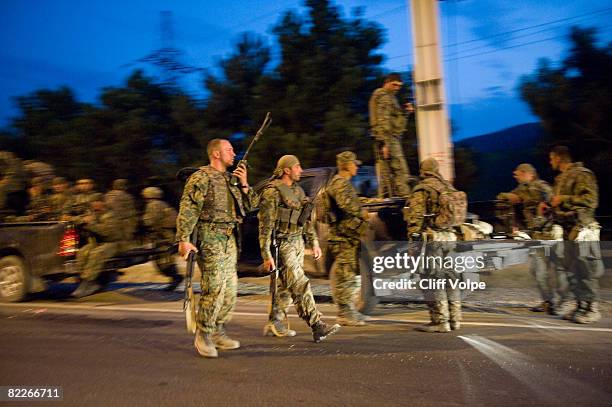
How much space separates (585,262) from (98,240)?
22.5ft

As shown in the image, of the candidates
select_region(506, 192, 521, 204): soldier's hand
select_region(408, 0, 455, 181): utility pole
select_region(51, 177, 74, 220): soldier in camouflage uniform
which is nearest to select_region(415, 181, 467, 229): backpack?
select_region(506, 192, 521, 204): soldier's hand

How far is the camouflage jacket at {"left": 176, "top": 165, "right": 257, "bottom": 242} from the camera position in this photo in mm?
5664

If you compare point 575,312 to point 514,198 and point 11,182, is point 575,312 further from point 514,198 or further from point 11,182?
point 11,182

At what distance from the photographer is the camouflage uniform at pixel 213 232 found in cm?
571

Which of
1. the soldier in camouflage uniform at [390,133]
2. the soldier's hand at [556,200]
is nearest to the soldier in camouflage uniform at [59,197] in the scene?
the soldier in camouflage uniform at [390,133]

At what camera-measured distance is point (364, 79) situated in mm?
17500

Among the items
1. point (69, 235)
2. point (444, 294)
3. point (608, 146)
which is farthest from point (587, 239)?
point (608, 146)

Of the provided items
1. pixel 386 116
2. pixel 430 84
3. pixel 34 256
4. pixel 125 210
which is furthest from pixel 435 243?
pixel 34 256

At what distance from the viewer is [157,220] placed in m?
10.3

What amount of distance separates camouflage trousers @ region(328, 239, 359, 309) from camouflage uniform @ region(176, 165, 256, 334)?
5.10ft

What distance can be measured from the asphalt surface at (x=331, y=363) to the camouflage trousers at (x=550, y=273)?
1.36 ft

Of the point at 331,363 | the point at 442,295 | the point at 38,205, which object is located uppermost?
the point at 38,205

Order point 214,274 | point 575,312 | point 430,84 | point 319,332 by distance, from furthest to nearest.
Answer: point 430,84 → point 575,312 → point 319,332 → point 214,274

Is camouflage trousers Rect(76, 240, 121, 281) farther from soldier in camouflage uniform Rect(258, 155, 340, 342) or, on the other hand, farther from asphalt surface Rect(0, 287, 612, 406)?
soldier in camouflage uniform Rect(258, 155, 340, 342)
